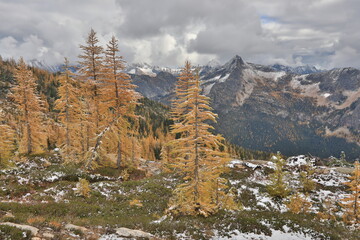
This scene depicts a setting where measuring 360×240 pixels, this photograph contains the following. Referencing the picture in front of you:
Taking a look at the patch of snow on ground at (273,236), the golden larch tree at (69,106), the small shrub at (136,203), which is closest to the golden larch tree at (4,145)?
the golden larch tree at (69,106)

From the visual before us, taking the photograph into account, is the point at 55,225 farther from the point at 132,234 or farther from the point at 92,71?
the point at 92,71

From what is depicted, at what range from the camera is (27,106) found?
103 feet

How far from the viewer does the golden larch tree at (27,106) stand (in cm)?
3077

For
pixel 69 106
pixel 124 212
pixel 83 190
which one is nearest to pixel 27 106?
pixel 69 106

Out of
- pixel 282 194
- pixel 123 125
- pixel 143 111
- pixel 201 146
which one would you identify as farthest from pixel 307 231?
pixel 143 111

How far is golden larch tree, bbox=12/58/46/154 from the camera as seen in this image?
30766 millimetres

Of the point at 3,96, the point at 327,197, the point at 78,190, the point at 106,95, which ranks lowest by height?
the point at 327,197

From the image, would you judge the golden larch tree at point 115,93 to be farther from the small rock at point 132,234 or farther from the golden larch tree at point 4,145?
the small rock at point 132,234

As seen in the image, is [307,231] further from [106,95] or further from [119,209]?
[106,95]

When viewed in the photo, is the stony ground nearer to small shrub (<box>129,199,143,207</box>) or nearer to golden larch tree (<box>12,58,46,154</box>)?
small shrub (<box>129,199,143,207</box>)

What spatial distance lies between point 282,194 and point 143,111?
16547 cm

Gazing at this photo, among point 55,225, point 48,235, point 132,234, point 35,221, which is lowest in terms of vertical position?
point 132,234

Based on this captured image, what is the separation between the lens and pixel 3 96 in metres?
108

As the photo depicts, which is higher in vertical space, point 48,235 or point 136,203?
point 48,235
